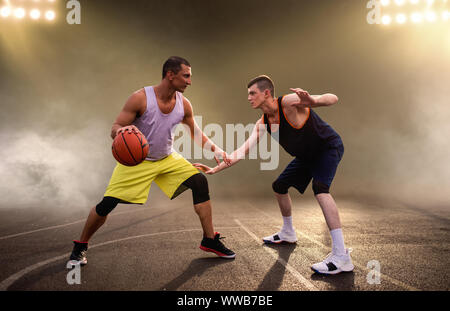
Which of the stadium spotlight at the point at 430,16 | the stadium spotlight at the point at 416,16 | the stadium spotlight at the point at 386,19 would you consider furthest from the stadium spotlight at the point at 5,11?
the stadium spotlight at the point at 430,16

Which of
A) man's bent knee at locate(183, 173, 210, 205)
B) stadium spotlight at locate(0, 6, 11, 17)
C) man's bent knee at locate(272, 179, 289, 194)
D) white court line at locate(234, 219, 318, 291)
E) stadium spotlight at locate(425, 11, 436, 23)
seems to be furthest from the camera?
stadium spotlight at locate(425, 11, 436, 23)

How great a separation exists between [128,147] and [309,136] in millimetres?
1490

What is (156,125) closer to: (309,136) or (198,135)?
(198,135)

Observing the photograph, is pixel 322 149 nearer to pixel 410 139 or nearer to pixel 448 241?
pixel 448 241

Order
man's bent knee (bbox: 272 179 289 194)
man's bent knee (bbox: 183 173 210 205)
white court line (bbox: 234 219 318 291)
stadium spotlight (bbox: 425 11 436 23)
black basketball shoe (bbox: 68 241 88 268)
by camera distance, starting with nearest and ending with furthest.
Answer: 1. white court line (bbox: 234 219 318 291)
2. black basketball shoe (bbox: 68 241 88 268)
3. man's bent knee (bbox: 183 173 210 205)
4. man's bent knee (bbox: 272 179 289 194)
5. stadium spotlight (bbox: 425 11 436 23)

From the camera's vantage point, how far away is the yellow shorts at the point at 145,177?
2559mm

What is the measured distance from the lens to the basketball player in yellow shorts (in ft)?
8.39

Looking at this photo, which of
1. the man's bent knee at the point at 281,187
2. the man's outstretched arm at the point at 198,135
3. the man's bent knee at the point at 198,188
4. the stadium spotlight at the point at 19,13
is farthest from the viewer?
the stadium spotlight at the point at 19,13

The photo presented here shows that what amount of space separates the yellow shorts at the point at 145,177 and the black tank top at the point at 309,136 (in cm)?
90

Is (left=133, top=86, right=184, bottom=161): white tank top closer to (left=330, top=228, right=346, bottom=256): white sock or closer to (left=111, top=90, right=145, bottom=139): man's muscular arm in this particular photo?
(left=111, top=90, right=145, bottom=139): man's muscular arm

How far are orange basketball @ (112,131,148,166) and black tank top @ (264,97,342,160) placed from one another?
121 cm

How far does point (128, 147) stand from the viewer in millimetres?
2312

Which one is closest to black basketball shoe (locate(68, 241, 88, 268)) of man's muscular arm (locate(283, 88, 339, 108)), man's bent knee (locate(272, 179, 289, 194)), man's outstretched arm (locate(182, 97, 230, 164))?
man's outstretched arm (locate(182, 97, 230, 164))

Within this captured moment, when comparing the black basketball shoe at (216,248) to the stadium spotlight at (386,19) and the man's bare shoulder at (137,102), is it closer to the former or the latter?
the man's bare shoulder at (137,102)
